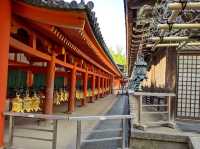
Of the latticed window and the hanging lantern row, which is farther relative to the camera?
the latticed window

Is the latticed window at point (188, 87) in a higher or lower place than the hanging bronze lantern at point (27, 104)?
higher

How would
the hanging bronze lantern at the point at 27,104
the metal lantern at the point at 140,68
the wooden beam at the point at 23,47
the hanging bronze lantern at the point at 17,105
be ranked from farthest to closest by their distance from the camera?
the metal lantern at the point at 140,68 → the hanging bronze lantern at the point at 27,104 → the hanging bronze lantern at the point at 17,105 → the wooden beam at the point at 23,47

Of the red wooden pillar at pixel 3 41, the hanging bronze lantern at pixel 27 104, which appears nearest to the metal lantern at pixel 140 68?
the hanging bronze lantern at pixel 27 104

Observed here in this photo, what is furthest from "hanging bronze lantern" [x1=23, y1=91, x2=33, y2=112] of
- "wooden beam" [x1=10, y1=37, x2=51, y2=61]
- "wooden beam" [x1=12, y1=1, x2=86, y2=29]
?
"wooden beam" [x1=12, y1=1, x2=86, y2=29]

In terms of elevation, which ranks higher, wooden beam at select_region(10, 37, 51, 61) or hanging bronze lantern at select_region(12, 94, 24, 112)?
wooden beam at select_region(10, 37, 51, 61)

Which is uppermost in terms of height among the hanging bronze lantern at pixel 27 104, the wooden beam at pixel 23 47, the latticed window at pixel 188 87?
the wooden beam at pixel 23 47

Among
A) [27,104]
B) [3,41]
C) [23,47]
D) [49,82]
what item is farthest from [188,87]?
[3,41]

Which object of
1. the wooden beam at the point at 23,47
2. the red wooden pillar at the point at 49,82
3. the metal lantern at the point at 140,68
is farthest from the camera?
the metal lantern at the point at 140,68

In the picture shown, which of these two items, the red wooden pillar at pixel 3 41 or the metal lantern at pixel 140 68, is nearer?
the red wooden pillar at pixel 3 41

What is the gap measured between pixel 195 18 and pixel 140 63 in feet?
28.7

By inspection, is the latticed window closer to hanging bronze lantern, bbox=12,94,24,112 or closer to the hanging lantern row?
the hanging lantern row

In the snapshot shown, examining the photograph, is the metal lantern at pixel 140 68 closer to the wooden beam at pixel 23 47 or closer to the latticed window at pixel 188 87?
the latticed window at pixel 188 87

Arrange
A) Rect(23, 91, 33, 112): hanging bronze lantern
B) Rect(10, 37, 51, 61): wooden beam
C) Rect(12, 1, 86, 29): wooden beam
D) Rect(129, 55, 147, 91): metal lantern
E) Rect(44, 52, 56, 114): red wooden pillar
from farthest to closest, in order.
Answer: Rect(129, 55, 147, 91): metal lantern, Rect(23, 91, 33, 112): hanging bronze lantern, Rect(44, 52, 56, 114): red wooden pillar, Rect(10, 37, 51, 61): wooden beam, Rect(12, 1, 86, 29): wooden beam

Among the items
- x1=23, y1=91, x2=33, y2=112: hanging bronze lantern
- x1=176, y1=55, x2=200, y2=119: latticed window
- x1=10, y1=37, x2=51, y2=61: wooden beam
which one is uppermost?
x1=10, y1=37, x2=51, y2=61: wooden beam
